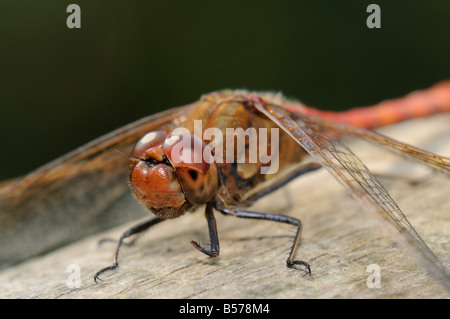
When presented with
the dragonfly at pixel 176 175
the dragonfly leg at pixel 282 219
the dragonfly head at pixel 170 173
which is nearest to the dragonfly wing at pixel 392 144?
the dragonfly at pixel 176 175

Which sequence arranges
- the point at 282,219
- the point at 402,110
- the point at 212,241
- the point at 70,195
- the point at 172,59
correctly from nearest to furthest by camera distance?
the point at 212,241
the point at 282,219
the point at 70,195
the point at 402,110
the point at 172,59

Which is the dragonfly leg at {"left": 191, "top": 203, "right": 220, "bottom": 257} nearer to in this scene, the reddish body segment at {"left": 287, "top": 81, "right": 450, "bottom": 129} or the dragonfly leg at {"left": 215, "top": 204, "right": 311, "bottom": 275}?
the dragonfly leg at {"left": 215, "top": 204, "right": 311, "bottom": 275}

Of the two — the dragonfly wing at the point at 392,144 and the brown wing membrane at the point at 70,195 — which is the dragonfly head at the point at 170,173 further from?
the dragonfly wing at the point at 392,144

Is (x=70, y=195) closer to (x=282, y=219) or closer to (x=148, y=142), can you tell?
(x=148, y=142)

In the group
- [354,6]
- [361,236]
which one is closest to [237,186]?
[361,236]

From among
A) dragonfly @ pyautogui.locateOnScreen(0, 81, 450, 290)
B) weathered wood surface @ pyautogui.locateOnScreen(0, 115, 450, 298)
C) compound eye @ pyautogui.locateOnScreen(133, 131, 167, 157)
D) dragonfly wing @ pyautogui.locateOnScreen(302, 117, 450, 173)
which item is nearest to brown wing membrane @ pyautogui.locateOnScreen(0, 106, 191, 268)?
dragonfly @ pyautogui.locateOnScreen(0, 81, 450, 290)

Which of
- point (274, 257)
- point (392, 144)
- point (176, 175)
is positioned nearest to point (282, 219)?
point (274, 257)
